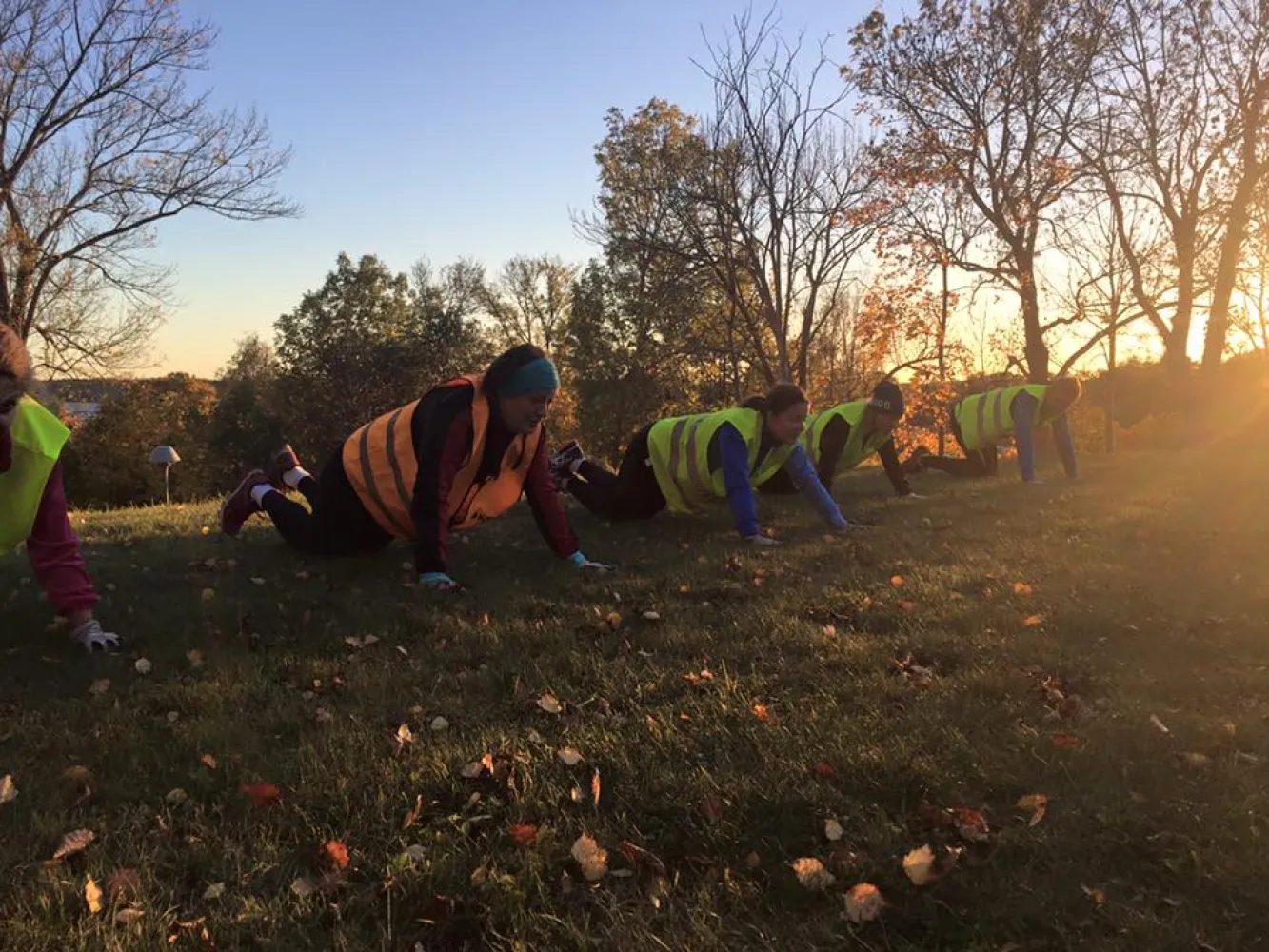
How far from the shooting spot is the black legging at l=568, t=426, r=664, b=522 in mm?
7965

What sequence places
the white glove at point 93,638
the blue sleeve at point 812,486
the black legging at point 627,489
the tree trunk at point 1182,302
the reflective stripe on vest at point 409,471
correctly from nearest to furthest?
the white glove at point 93,638 < the reflective stripe on vest at point 409,471 < the blue sleeve at point 812,486 < the black legging at point 627,489 < the tree trunk at point 1182,302

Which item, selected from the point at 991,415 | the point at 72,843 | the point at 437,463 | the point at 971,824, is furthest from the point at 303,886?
the point at 991,415

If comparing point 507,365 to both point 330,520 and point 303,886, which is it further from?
point 303,886

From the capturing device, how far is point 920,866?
225 centimetres

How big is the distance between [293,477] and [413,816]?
4.72 m

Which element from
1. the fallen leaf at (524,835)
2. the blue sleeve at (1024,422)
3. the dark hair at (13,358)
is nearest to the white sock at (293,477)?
the dark hair at (13,358)

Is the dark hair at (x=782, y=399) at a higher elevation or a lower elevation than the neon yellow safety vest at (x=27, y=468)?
higher

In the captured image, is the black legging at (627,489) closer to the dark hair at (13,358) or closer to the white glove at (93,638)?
the white glove at (93,638)

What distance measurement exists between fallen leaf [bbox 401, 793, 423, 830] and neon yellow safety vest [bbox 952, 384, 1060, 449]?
35.8 feet

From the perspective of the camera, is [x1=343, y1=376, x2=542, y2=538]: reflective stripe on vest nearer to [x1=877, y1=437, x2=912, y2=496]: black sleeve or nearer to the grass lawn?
the grass lawn

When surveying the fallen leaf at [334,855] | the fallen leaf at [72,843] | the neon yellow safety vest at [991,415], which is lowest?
the fallen leaf at [334,855]

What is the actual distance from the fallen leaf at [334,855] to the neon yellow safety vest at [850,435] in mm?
7726

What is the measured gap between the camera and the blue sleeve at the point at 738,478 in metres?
6.98

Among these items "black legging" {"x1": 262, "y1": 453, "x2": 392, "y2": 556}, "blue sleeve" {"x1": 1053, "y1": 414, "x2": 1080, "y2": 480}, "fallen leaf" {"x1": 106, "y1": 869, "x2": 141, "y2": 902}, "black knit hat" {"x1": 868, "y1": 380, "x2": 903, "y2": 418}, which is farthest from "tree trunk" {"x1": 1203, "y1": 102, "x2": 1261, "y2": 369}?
"fallen leaf" {"x1": 106, "y1": 869, "x2": 141, "y2": 902}
